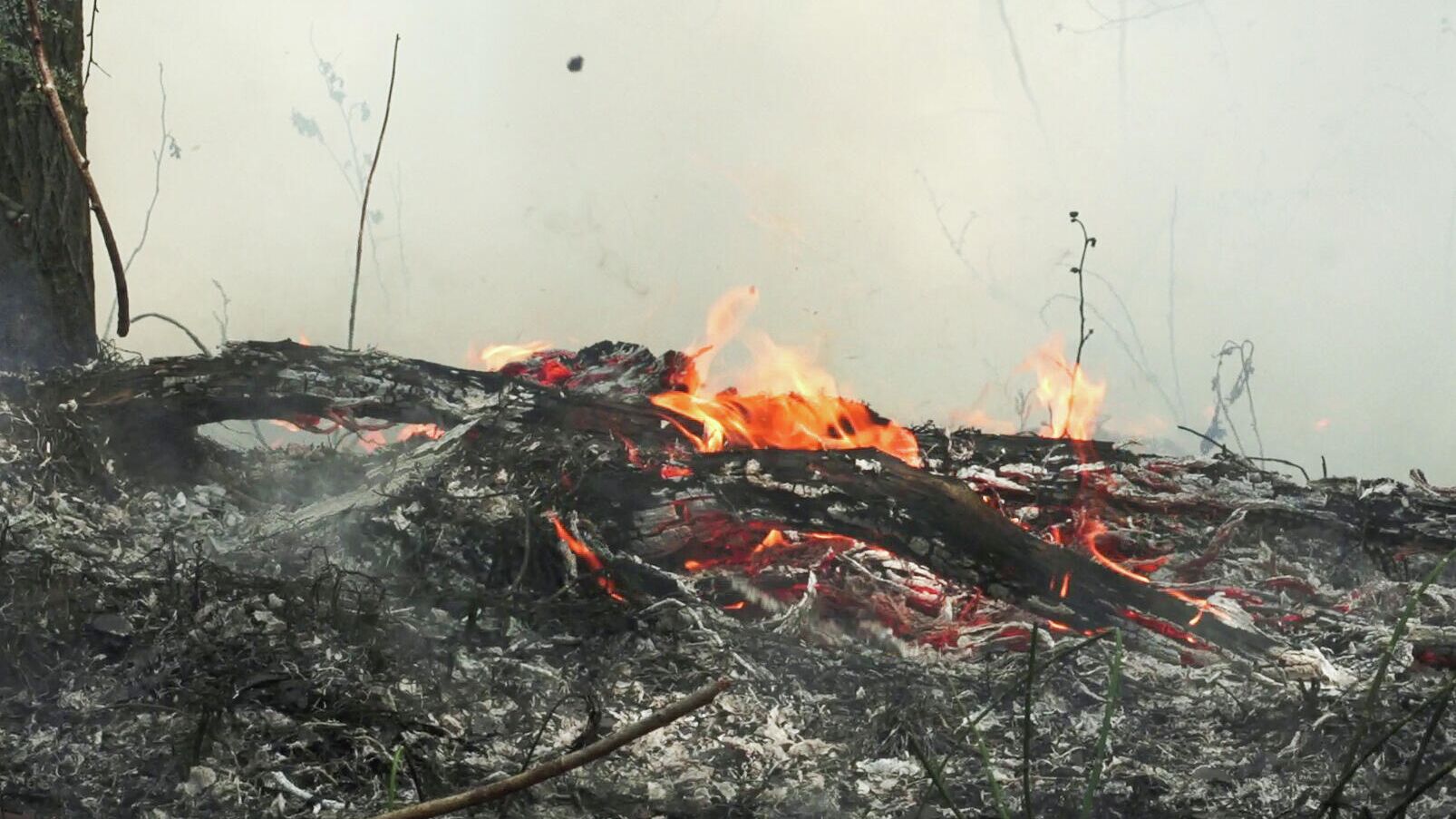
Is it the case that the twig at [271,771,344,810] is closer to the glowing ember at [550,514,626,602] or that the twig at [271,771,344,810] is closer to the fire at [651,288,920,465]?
the glowing ember at [550,514,626,602]

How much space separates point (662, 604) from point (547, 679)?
1.41 feet

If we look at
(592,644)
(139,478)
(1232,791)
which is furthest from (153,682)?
(1232,791)

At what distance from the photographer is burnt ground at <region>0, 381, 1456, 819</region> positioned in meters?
2.43

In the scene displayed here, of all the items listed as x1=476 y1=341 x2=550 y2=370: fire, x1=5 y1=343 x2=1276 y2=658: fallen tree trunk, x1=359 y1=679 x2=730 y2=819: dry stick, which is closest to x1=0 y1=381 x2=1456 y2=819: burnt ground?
x1=5 y1=343 x2=1276 y2=658: fallen tree trunk

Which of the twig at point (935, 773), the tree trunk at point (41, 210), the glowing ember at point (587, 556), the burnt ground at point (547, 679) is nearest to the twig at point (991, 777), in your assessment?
the twig at point (935, 773)

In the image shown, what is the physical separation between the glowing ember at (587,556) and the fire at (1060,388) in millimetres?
2799

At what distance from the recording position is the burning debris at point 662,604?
8.17ft

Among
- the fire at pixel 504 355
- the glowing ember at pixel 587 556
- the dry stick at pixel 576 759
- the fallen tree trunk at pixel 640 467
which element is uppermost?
the fire at pixel 504 355

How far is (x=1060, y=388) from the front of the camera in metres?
6.01

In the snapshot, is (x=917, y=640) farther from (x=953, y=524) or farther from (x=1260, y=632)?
(x=1260, y=632)

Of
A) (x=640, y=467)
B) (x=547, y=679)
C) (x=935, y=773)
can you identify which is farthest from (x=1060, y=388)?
(x=935, y=773)

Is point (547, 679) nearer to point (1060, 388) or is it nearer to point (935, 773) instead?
point (935, 773)

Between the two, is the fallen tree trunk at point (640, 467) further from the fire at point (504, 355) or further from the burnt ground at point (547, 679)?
the fire at point (504, 355)

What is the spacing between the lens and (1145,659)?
3256 mm
